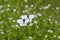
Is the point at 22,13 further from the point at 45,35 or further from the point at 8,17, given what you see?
the point at 45,35

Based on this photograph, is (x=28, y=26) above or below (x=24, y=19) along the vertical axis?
below

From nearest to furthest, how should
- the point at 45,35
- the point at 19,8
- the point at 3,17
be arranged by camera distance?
the point at 45,35, the point at 3,17, the point at 19,8

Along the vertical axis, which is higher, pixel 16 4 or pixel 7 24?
pixel 16 4

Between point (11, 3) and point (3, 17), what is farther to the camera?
point (11, 3)

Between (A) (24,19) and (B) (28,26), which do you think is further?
(A) (24,19)

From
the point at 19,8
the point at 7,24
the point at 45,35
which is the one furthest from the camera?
the point at 19,8

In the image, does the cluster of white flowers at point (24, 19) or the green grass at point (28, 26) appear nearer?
the green grass at point (28, 26)

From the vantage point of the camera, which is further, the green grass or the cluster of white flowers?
the cluster of white flowers

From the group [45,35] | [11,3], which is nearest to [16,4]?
[11,3]
